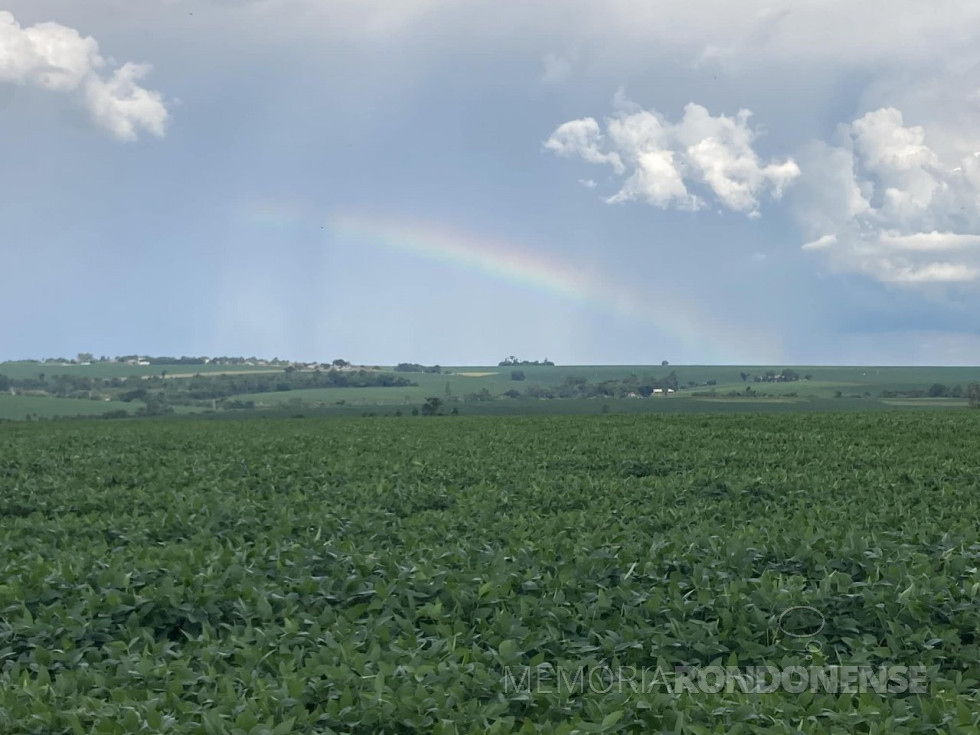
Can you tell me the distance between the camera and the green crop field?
4773 mm

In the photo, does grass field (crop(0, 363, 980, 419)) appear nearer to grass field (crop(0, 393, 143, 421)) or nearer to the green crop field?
grass field (crop(0, 393, 143, 421))

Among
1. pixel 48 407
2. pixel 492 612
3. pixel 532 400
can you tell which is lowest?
pixel 532 400

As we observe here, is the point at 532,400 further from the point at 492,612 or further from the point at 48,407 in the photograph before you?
the point at 492,612

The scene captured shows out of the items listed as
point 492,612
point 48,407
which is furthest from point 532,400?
point 492,612

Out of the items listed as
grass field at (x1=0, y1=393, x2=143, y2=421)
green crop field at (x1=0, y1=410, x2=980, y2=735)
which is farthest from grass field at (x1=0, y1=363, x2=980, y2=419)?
green crop field at (x1=0, y1=410, x2=980, y2=735)

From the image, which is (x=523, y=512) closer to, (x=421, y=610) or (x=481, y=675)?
(x=421, y=610)

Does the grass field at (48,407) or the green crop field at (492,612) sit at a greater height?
the green crop field at (492,612)

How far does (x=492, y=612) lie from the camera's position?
6.80 m

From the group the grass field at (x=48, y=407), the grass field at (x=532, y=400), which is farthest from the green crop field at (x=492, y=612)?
the grass field at (x=48, y=407)

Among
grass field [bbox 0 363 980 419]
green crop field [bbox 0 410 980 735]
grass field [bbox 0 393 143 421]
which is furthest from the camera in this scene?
grass field [bbox 0 393 143 421]

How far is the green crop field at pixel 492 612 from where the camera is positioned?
15.7 feet

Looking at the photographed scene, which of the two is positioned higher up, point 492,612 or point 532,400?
point 492,612

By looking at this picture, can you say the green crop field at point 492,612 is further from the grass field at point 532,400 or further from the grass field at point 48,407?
the grass field at point 48,407

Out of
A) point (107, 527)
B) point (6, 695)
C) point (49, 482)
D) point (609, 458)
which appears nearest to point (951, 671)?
point (6, 695)
